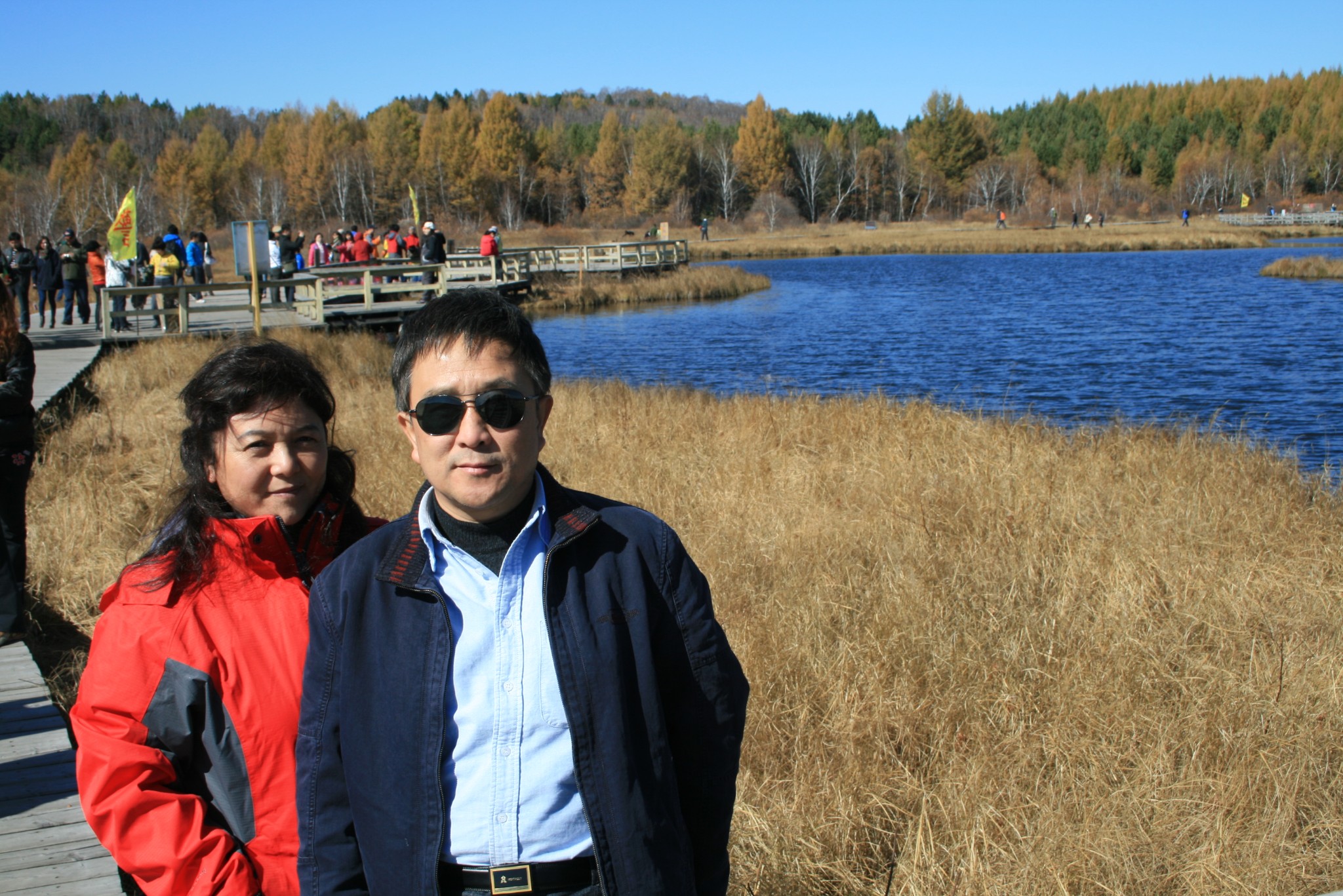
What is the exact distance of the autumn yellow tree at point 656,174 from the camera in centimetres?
10369

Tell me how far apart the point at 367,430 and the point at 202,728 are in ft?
31.7

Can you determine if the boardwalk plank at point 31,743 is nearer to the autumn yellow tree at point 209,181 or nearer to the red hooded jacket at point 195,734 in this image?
the red hooded jacket at point 195,734

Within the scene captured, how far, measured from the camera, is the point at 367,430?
11250 mm

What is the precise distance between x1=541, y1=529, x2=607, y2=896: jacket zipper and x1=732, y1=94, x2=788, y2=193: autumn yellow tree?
367 feet

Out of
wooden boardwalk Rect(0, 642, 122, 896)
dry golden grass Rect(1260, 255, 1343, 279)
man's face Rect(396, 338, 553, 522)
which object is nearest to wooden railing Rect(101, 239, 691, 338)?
wooden boardwalk Rect(0, 642, 122, 896)

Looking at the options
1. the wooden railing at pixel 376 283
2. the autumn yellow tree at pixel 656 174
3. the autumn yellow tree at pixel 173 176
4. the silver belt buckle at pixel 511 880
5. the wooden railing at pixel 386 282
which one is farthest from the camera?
the autumn yellow tree at pixel 656 174

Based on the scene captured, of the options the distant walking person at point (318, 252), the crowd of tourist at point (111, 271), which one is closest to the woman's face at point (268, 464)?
the crowd of tourist at point (111, 271)

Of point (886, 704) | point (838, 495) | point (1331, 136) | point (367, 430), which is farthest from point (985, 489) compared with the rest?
point (1331, 136)

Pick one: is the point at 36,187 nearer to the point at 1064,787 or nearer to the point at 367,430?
the point at 367,430

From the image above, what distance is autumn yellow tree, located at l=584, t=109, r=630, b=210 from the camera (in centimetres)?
10950

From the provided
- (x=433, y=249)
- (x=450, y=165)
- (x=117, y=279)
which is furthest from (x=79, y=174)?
(x=117, y=279)

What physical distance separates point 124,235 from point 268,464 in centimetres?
1711

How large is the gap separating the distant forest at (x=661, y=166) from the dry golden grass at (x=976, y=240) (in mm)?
12495

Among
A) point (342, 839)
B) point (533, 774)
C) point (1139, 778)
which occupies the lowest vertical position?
point (1139, 778)
